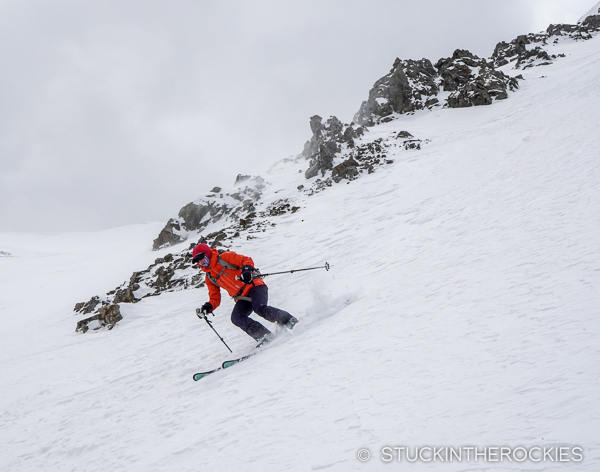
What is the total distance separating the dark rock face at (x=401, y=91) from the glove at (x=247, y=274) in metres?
44.3

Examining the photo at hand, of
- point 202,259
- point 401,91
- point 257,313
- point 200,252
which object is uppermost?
point 401,91

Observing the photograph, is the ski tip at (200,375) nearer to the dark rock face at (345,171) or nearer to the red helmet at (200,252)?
the red helmet at (200,252)

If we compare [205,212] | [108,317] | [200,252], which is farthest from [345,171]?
[200,252]

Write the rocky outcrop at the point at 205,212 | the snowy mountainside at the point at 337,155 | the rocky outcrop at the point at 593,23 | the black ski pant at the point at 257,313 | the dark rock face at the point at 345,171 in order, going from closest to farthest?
1. the black ski pant at the point at 257,313
2. the snowy mountainside at the point at 337,155
3. the dark rock face at the point at 345,171
4. the rocky outcrop at the point at 205,212
5. the rocky outcrop at the point at 593,23

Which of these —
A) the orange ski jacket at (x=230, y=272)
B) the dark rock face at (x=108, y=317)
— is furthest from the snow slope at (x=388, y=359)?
the orange ski jacket at (x=230, y=272)

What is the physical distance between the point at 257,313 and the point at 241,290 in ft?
1.81

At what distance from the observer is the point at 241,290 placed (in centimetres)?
651

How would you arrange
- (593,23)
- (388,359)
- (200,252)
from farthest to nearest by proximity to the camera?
(593,23), (200,252), (388,359)

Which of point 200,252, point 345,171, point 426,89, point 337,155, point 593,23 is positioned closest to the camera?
point 200,252

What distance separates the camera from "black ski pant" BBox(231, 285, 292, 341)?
20.3 ft

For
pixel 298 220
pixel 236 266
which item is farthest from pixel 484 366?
pixel 298 220

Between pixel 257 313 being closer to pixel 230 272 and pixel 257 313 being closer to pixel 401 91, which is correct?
pixel 230 272

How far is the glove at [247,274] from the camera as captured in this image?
6.30 m

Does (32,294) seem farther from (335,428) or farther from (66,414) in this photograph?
(335,428)
